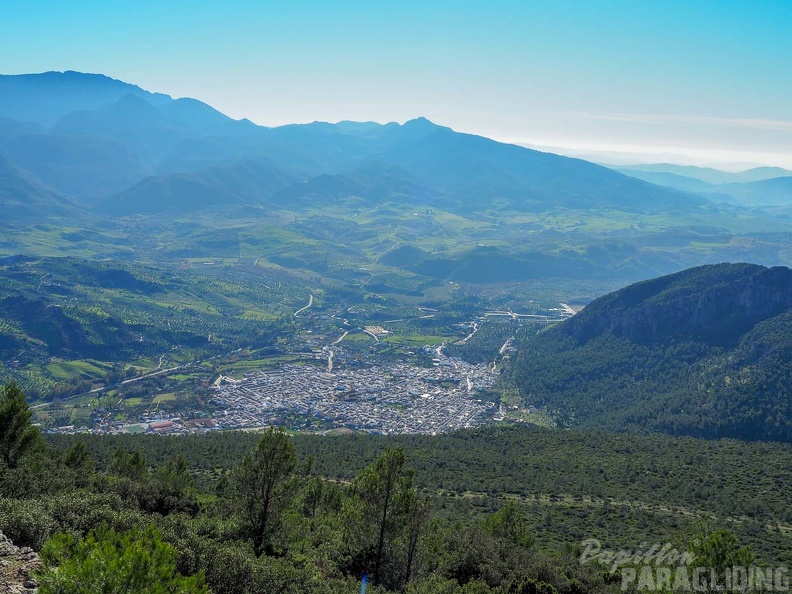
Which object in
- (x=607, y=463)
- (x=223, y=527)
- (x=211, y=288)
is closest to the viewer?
(x=223, y=527)

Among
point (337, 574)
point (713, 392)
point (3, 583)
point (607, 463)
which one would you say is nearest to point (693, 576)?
point (337, 574)

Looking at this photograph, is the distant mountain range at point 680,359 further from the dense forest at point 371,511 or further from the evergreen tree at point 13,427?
the evergreen tree at point 13,427

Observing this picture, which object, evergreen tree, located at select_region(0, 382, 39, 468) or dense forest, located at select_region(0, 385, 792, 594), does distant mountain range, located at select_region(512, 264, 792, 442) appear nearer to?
dense forest, located at select_region(0, 385, 792, 594)

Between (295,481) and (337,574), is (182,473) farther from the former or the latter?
(337,574)

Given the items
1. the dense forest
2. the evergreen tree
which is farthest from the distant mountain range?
the evergreen tree

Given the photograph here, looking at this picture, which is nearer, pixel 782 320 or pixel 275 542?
pixel 275 542

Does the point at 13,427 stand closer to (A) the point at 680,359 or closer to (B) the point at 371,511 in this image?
(B) the point at 371,511

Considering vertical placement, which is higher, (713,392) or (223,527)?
(223,527)

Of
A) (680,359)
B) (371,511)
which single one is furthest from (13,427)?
(680,359)
